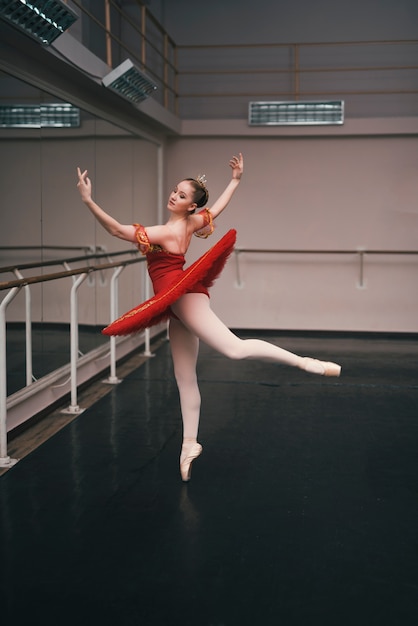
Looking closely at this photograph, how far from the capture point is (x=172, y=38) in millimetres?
8391

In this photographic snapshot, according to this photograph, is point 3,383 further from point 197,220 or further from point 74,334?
point 197,220

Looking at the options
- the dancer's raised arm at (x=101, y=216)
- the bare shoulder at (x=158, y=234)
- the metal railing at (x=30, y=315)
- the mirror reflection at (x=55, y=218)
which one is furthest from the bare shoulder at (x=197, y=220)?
the mirror reflection at (x=55, y=218)

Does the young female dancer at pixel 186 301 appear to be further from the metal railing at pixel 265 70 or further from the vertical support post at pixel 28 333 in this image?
the metal railing at pixel 265 70

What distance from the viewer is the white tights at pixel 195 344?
117 inches

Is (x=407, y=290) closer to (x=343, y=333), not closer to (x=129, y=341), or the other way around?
(x=343, y=333)

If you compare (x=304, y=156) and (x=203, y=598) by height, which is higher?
(x=304, y=156)

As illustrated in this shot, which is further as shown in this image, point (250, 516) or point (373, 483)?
point (373, 483)

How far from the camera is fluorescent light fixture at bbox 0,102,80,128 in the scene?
3.90 metres

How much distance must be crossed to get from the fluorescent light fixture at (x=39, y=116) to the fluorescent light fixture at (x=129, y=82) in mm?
319

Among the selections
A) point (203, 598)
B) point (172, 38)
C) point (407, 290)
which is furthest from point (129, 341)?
point (203, 598)

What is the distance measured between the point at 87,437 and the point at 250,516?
1.36 m

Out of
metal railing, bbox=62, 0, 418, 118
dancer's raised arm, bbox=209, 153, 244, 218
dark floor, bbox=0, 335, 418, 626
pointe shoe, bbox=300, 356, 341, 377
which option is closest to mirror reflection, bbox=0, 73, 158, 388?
dark floor, bbox=0, 335, 418, 626

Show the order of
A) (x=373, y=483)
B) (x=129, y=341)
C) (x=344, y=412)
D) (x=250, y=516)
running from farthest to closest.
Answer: (x=129, y=341), (x=344, y=412), (x=373, y=483), (x=250, y=516)

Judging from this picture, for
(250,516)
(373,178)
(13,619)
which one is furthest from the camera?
(373,178)
